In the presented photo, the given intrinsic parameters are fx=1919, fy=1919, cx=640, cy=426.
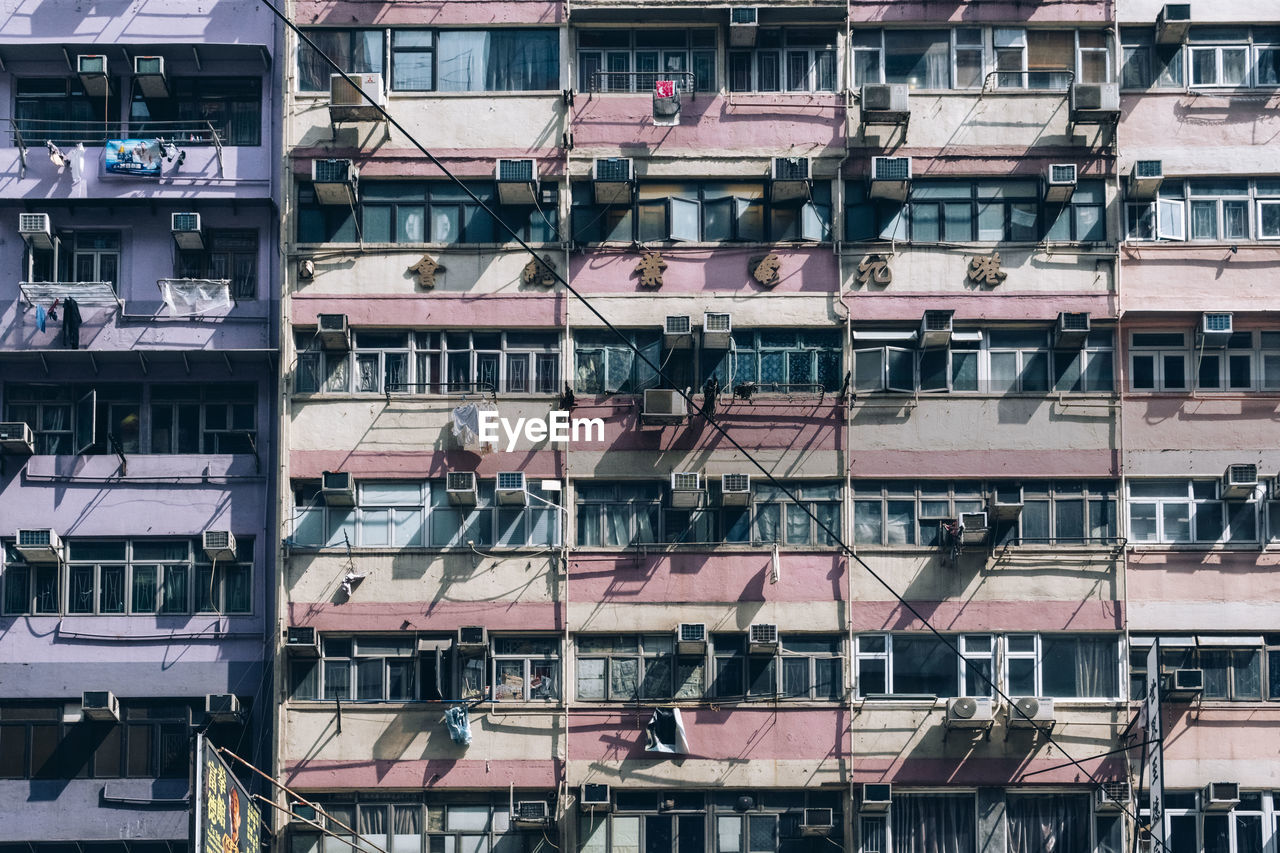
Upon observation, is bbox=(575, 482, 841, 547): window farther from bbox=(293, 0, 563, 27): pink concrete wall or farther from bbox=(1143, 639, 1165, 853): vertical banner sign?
bbox=(293, 0, 563, 27): pink concrete wall

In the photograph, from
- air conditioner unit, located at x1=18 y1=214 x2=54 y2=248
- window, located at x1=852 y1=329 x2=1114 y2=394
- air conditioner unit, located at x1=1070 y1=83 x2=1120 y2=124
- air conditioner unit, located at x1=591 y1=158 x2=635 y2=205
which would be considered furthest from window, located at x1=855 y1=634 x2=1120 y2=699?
air conditioner unit, located at x1=18 y1=214 x2=54 y2=248

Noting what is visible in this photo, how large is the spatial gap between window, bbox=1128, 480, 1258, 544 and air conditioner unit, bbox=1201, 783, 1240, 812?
4442mm

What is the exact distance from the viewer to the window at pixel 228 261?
121 feet

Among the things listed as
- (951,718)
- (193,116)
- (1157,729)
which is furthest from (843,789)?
(193,116)

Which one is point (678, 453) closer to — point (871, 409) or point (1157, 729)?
point (871, 409)

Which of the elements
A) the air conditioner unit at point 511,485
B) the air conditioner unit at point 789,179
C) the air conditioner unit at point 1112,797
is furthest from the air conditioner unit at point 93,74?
the air conditioner unit at point 1112,797

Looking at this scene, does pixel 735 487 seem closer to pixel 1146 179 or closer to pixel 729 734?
pixel 729 734

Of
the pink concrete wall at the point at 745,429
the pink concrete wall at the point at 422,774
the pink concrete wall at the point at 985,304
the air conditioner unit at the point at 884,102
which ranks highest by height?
the air conditioner unit at the point at 884,102

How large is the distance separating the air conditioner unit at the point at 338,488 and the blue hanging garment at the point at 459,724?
4211 millimetres

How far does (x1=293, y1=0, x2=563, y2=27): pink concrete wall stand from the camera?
120 feet

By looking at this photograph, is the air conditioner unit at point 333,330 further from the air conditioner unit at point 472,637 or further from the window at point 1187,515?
the window at point 1187,515

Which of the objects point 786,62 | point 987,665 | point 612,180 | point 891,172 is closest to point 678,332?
point 612,180

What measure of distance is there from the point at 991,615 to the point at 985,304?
19.0 ft

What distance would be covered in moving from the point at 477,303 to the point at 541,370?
5.67 feet
